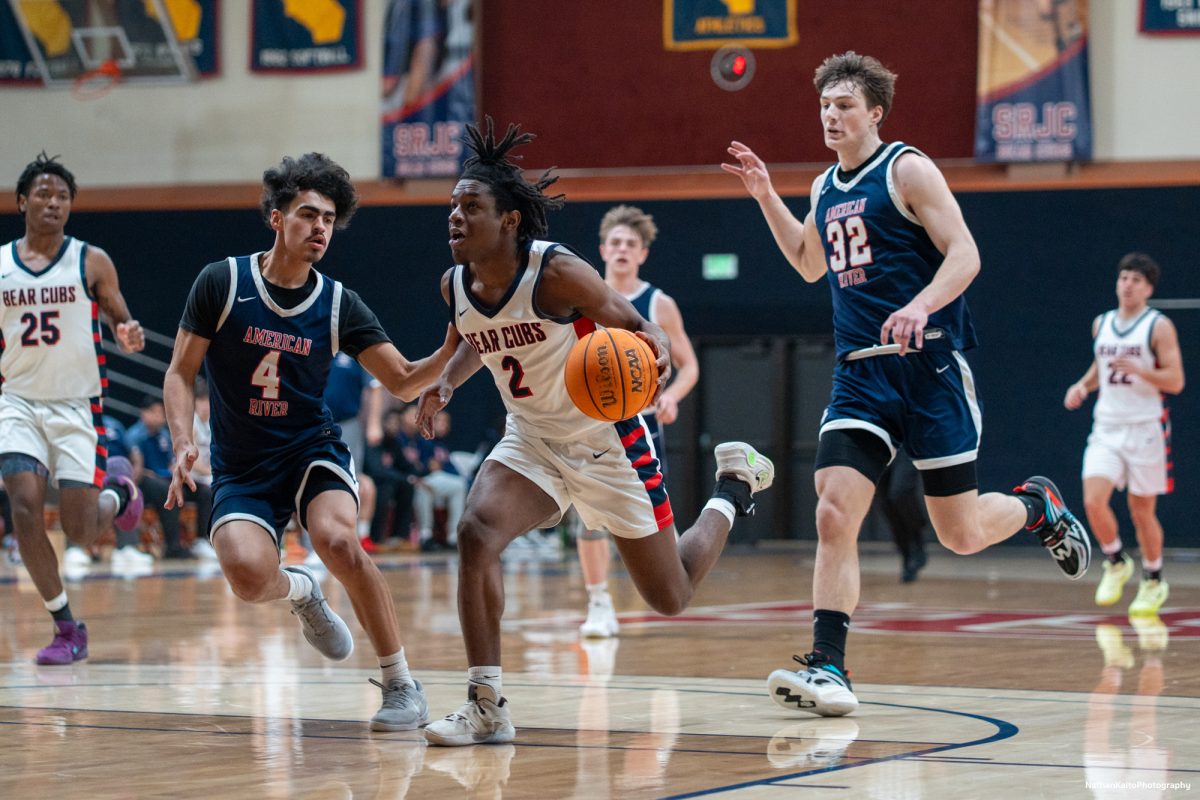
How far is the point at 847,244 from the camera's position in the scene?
17.5ft

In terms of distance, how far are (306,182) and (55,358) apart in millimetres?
2525

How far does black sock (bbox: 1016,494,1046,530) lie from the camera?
5832mm

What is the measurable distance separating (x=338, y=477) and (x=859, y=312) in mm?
1750

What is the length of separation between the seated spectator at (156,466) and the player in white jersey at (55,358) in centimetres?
692

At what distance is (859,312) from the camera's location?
17.3 feet

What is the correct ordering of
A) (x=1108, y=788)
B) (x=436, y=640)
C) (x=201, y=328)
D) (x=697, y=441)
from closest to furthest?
(x=1108, y=788) < (x=201, y=328) < (x=436, y=640) < (x=697, y=441)

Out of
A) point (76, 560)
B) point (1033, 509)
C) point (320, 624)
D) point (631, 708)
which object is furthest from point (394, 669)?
point (76, 560)

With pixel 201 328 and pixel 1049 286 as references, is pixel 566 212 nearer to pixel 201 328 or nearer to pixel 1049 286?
pixel 1049 286

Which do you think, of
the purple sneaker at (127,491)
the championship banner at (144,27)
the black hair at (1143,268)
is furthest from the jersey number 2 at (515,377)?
the championship banner at (144,27)

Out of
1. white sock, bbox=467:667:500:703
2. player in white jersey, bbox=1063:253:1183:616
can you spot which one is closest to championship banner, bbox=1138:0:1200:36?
player in white jersey, bbox=1063:253:1183:616

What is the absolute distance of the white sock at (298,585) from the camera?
5152 millimetres

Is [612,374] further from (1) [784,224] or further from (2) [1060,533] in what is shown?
(2) [1060,533]

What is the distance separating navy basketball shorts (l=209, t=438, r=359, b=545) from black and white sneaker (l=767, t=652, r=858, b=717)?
1.42m

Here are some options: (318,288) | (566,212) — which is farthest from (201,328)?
(566,212)
